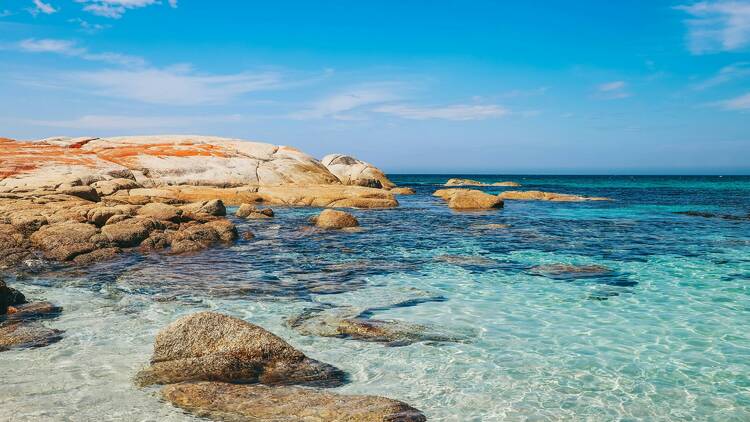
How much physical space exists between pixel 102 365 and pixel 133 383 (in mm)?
997

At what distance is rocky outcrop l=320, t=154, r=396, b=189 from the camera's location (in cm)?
5359

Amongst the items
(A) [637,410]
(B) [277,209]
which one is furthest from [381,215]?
(A) [637,410]

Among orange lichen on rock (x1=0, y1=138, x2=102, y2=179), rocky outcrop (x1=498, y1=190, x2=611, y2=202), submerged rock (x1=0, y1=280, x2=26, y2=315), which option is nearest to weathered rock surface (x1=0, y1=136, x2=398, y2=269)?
orange lichen on rock (x1=0, y1=138, x2=102, y2=179)

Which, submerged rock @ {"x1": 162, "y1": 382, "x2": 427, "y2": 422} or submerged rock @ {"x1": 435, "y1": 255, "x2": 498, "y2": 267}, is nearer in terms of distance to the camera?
submerged rock @ {"x1": 162, "y1": 382, "x2": 427, "y2": 422}

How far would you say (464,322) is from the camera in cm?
1012

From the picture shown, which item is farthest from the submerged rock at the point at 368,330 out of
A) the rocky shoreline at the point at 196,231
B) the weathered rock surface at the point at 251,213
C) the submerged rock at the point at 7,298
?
the weathered rock surface at the point at 251,213

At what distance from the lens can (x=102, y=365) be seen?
303 inches

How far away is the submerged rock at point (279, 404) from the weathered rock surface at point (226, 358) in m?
0.45

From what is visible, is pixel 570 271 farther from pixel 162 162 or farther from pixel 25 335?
pixel 162 162

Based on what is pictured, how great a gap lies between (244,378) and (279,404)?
3.63ft

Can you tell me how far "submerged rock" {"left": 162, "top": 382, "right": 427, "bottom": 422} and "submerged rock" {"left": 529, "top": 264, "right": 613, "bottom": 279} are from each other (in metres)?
9.31

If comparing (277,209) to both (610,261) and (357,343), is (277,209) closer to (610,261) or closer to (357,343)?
(610,261)

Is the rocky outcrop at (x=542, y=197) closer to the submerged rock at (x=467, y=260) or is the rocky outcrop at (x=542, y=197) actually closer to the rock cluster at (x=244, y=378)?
the submerged rock at (x=467, y=260)

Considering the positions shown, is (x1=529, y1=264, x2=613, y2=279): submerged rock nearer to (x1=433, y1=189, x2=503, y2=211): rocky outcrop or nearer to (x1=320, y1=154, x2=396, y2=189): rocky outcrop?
(x1=433, y1=189, x2=503, y2=211): rocky outcrop
